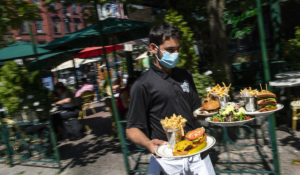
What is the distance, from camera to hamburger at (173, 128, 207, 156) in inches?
67.4

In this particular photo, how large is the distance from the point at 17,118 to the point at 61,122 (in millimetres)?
1731

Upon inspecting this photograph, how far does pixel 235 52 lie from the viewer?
12008mm

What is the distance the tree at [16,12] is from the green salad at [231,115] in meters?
4.31

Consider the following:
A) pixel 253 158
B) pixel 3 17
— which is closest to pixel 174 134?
pixel 253 158

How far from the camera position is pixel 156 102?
2020mm

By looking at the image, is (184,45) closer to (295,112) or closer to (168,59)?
(295,112)

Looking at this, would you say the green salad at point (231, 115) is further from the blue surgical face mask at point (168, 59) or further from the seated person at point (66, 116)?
the seated person at point (66, 116)

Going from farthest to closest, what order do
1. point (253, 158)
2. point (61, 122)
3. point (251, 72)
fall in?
1. point (251, 72)
2. point (61, 122)
3. point (253, 158)

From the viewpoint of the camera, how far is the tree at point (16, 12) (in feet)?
16.1

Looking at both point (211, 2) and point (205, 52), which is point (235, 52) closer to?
point (205, 52)

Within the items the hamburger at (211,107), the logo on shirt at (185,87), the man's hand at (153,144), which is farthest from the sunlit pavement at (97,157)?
the man's hand at (153,144)

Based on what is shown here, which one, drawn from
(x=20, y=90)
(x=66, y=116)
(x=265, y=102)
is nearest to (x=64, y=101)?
(x=66, y=116)

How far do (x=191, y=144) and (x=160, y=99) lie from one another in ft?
1.46

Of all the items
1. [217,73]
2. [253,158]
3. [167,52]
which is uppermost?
[167,52]
